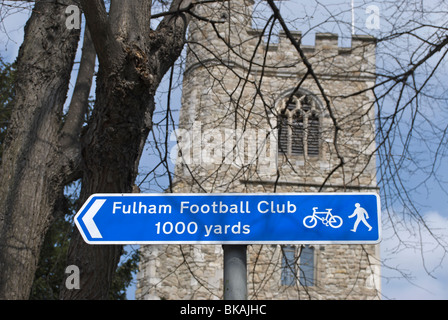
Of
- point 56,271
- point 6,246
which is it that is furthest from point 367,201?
point 56,271

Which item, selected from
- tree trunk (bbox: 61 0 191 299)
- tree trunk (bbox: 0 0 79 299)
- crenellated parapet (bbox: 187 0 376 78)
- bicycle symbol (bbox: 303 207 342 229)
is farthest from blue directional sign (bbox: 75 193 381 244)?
crenellated parapet (bbox: 187 0 376 78)

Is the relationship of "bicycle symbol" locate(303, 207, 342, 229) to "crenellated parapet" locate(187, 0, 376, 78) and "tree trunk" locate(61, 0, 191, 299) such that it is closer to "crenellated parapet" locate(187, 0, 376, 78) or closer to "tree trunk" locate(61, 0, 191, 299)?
"tree trunk" locate(61, 0, 191, 299)

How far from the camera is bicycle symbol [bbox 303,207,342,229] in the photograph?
8.60 feet

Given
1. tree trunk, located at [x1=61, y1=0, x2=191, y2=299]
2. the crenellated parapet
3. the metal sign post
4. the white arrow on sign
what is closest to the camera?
the metal sign post

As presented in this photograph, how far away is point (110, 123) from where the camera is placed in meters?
3.49

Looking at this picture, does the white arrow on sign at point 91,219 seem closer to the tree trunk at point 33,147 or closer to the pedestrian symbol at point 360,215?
the pedestrian symbol at point 360,215

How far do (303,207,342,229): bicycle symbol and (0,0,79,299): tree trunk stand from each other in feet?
6.86

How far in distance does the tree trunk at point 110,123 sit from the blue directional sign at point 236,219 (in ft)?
2.49

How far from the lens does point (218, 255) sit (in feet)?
47.3

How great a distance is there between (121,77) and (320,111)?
1338cm

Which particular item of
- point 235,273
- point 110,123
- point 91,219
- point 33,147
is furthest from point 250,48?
point 235,273

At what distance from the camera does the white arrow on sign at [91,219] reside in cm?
274

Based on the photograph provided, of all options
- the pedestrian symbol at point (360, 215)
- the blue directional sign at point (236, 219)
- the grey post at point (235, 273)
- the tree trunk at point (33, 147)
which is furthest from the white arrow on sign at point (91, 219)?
the tree trunk at point (33, 147)

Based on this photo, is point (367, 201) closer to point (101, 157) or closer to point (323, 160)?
point (101, 157)
